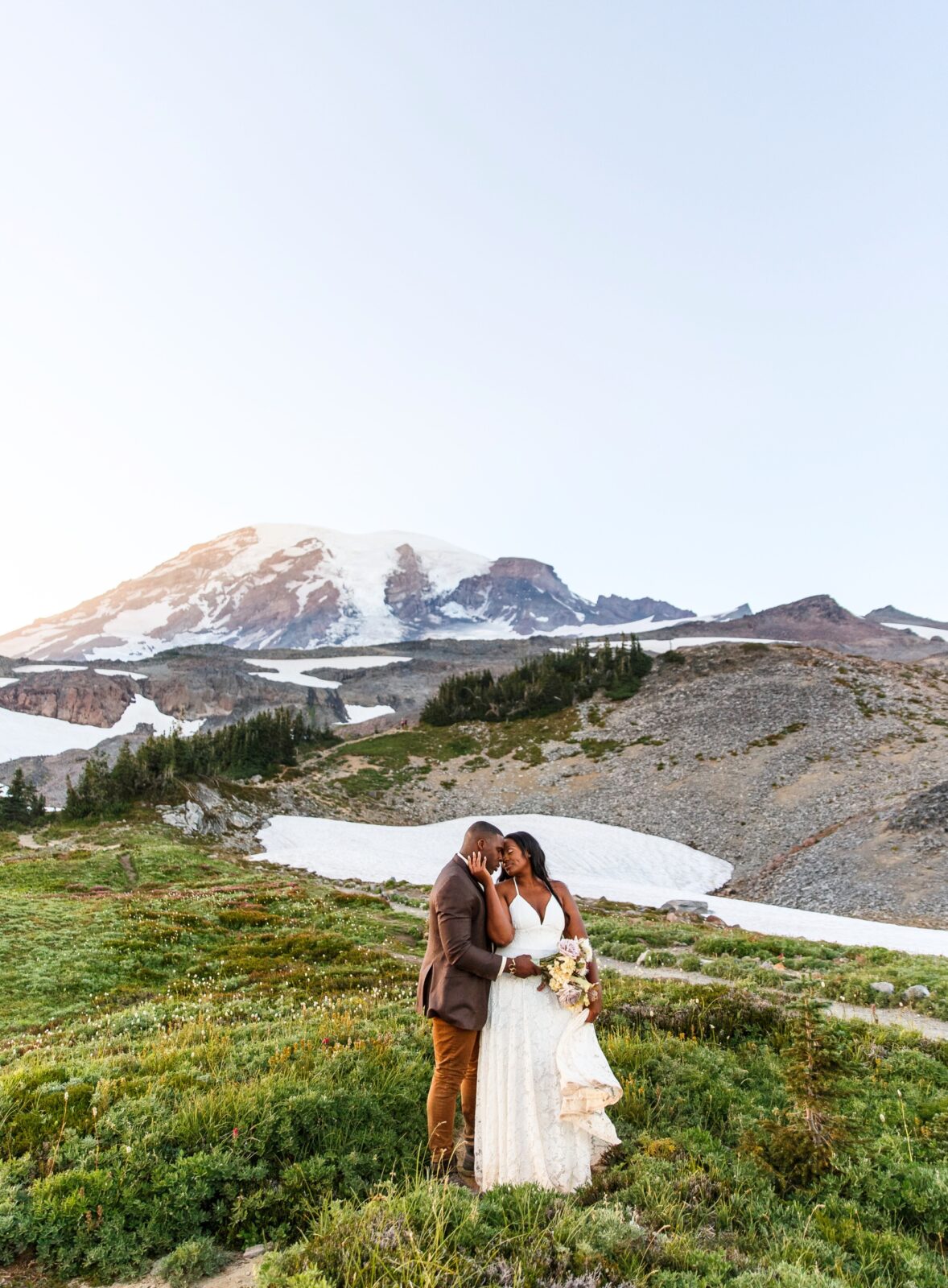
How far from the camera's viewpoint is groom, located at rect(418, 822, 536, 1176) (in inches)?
226

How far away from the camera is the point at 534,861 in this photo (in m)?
6.13

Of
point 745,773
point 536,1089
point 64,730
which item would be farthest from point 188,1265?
point 64,730

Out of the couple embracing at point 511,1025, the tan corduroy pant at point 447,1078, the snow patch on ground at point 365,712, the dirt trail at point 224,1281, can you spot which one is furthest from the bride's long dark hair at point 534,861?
the snow patch on ground at point 365,712

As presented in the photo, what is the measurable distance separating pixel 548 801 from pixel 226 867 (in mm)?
31383

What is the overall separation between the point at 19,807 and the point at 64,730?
109792 millimetres

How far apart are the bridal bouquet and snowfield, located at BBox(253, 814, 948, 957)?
25492 millimetres

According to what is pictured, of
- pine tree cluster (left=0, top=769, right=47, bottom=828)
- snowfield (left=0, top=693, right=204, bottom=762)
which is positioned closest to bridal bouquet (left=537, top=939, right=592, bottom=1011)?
pine tree cluster (left=0, top=769, right=47, bottom=828)

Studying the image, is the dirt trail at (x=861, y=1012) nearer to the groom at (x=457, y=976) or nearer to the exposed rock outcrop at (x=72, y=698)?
the groom at (x=457, y=976)

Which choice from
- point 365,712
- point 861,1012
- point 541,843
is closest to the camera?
point 861,1012

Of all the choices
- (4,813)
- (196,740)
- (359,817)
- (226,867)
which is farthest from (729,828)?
(4,813)

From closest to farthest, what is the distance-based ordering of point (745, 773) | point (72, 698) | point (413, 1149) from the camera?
point (413, 1149), point (745, 773), point (72, 698)

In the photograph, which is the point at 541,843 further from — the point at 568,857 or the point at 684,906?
the point at 684,906

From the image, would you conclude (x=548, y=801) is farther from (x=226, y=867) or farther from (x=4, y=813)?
(x=4, y=813)

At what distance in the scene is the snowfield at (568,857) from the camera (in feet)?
109
